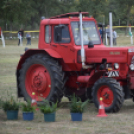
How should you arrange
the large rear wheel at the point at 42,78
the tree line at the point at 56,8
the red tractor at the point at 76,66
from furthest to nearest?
the tree line at the point at 56,8 < the large rear wheel at the point at 42,78 < the red tractor at the point at 76,66

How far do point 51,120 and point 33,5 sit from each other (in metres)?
62.2

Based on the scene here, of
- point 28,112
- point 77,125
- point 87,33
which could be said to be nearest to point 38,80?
point 87,33

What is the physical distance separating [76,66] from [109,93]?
45.6 inches

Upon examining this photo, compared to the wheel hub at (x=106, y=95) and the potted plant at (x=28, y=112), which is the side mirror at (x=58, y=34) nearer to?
the wheel hub at (x=106, y=95)

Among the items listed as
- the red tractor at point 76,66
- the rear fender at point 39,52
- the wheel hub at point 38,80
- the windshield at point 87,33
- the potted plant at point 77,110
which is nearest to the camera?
the potted plant at point 77,110

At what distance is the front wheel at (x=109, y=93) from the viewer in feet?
28.6

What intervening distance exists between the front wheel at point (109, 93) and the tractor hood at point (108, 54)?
23.3 inches

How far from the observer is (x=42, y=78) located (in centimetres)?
986

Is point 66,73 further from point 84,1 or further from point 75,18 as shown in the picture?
point 84,1

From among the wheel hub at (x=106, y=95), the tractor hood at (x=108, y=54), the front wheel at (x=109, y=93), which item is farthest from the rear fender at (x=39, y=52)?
the wheel hub at (x=106, y=95)

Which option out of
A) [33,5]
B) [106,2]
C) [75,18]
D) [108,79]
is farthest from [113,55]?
[33,5]

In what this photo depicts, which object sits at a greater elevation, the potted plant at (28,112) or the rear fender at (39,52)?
the rear fender at (39,52)

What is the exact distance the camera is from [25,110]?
8.23 m

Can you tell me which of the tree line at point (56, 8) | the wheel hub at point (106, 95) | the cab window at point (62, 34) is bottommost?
the wheel hub at point (106, 95)
